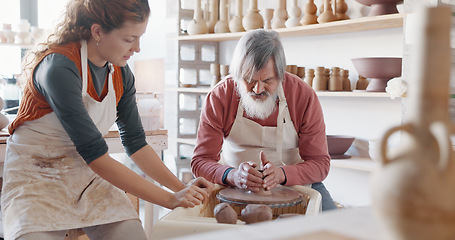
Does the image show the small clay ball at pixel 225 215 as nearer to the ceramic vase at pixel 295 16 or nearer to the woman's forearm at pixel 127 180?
the woman's forearm at pixel 127 180

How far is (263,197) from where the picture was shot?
1771 mm

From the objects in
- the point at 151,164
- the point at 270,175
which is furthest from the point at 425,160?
the point at 151,164

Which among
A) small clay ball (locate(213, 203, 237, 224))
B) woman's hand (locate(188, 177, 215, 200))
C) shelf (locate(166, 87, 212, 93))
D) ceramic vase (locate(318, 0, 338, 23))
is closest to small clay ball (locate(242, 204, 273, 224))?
small clay ball (locate(213, 203, 237, 224))

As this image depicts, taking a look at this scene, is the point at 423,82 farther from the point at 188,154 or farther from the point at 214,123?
the point at 188,154

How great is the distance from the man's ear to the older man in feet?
2.16

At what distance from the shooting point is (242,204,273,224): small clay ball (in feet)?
5.10

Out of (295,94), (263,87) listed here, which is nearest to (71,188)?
(263,87)

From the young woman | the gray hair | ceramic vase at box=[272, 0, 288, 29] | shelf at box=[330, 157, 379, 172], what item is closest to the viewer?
the young woman

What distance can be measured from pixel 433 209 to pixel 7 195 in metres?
1.43

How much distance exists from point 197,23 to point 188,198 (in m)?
2.53

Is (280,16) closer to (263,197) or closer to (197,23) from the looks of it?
(197,23)

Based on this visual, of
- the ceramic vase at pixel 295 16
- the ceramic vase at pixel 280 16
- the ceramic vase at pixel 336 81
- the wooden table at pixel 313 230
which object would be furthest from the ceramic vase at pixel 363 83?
the wooden table at pixel 313 230

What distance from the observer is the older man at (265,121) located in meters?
2.12

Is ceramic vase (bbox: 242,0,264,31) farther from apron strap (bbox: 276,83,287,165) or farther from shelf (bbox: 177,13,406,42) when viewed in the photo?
apron strap (bbox: 276,83,287,165)
